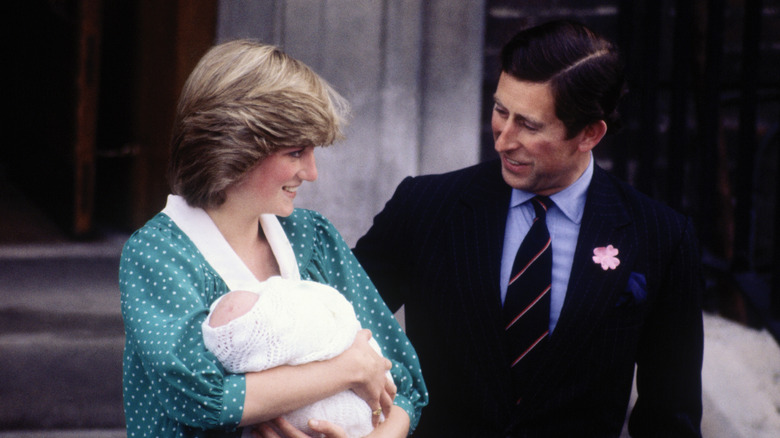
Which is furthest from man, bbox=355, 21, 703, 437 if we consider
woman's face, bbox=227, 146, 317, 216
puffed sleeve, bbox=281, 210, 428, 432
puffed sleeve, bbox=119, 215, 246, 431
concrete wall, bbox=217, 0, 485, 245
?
concrete wall, bbox=217, 0, 485, 245

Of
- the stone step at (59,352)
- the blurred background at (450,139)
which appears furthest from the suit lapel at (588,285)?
the stone step at (59,352)

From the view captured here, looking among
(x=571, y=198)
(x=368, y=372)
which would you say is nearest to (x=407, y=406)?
(x=368, y=372)

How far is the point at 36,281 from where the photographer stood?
401cm

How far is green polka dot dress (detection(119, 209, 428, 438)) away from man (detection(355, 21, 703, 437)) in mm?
268

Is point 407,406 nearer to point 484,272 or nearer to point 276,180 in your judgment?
point 484,272

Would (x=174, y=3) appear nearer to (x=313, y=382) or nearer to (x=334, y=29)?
(x=334, y=29)

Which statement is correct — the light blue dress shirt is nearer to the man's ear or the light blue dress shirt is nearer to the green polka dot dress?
the man's ear

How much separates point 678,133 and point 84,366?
2.43 meters

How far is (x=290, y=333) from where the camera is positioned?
1.55 m

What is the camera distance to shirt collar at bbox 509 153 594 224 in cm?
212

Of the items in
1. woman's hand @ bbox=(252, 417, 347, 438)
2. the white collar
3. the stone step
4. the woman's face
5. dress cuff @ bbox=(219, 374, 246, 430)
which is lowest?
the stone step

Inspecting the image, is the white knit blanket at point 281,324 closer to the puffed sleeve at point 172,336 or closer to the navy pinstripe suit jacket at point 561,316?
the puffed sleeve at point 172,336

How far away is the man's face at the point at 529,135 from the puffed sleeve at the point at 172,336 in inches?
29.8

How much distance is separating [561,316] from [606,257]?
0.58 ft
